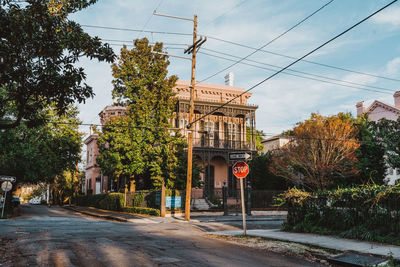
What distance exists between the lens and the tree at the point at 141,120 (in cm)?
2720

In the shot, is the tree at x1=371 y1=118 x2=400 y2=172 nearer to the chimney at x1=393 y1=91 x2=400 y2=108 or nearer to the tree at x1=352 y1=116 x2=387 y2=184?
the tree at x1=352 y1=116 x2=387 y2=184

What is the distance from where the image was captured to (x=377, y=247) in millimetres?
9250

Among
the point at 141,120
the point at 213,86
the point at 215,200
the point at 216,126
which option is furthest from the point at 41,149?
the point at 213,86

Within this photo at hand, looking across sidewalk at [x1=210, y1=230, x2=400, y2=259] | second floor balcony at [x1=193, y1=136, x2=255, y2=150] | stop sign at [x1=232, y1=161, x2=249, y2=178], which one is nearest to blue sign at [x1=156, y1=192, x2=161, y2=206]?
second floor balcony at [x1=193, y1=136, x2=255, y2=150]

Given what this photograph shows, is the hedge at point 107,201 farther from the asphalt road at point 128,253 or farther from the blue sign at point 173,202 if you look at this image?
the asphalt road at point 128,253

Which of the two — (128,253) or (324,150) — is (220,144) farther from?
(128,253)

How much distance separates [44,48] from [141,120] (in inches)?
743

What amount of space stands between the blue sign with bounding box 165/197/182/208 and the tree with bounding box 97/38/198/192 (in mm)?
1426

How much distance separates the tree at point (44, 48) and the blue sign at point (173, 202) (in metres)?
15.4

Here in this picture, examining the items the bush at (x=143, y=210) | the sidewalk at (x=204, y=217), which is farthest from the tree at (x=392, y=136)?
the bush at (x=143, y=210)

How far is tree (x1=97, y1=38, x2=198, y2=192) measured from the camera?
27203 millimetres

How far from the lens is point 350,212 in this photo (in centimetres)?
1147

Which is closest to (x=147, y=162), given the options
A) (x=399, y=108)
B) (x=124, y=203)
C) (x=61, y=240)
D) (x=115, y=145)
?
(x=115, y=145)

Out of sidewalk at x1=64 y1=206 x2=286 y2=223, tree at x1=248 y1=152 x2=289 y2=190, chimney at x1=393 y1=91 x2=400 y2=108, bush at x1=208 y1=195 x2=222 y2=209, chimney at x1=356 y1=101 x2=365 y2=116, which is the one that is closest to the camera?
sidewalk at x1=64 y1=206 x2=286 y2=223
